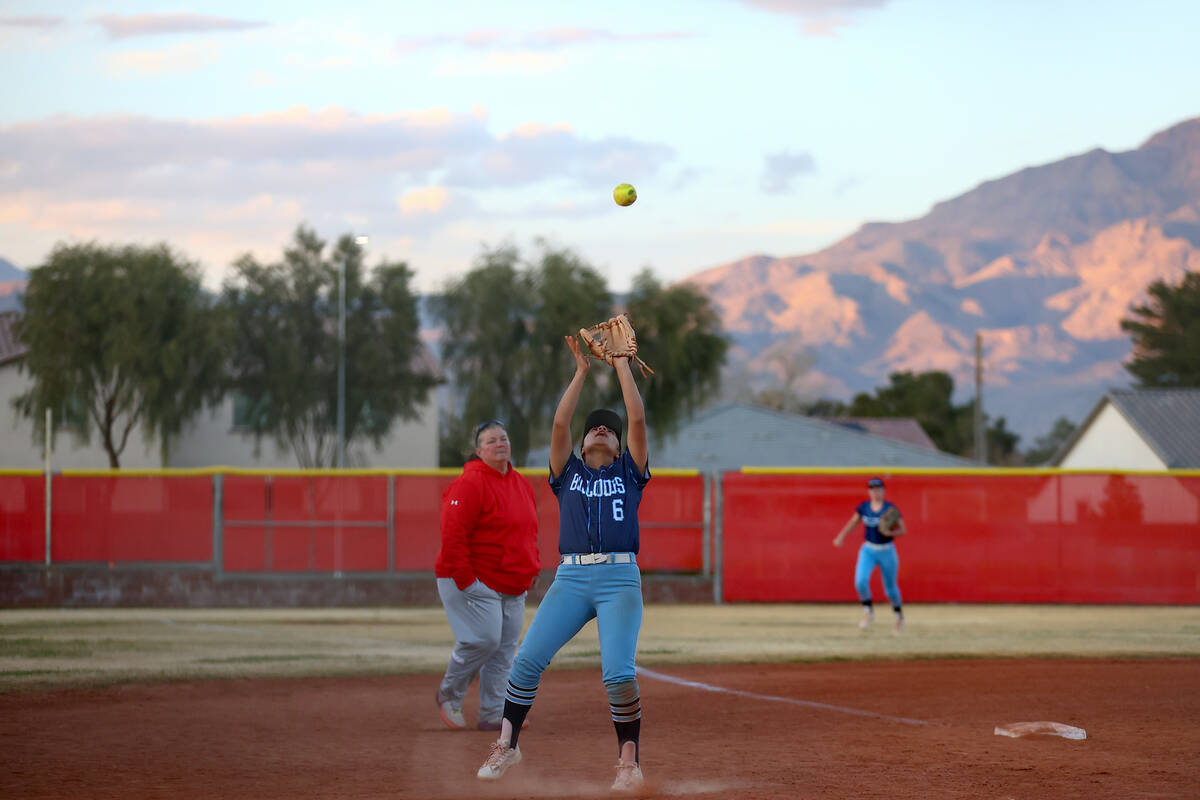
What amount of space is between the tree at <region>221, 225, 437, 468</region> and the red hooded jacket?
44196mm

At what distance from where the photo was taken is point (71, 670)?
12.8 meters

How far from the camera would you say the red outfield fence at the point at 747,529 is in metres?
22.0

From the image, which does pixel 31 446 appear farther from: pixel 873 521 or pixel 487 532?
pixel 487 532

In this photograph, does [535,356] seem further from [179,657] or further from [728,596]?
[179,657]

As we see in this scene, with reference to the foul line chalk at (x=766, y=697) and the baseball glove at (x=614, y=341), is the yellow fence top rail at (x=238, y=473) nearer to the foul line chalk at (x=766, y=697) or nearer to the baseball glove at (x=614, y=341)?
the foul line chalk at (x=766, y=697)

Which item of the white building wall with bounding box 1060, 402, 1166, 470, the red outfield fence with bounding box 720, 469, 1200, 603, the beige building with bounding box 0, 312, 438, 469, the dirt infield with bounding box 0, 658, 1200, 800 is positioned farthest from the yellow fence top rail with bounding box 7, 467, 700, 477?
the white building wall with bounding box 1060, 402, 1166, 470

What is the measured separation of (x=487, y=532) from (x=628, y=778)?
2.31 meters

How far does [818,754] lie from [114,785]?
4.05 metres

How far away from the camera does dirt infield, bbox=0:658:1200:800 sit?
7117mm

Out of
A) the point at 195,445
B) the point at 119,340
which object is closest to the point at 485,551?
the point at 119,340

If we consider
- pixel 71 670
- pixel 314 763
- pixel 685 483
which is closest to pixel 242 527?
pixel 685 483

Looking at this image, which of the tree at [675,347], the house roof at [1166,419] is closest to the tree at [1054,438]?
the house roof at [1166,419]

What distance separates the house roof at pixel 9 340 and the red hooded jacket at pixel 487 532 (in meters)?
45.8

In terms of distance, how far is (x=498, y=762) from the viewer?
712 cm
